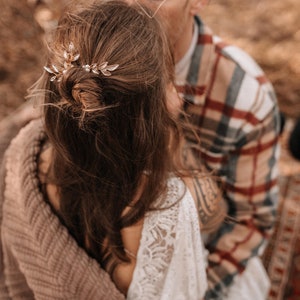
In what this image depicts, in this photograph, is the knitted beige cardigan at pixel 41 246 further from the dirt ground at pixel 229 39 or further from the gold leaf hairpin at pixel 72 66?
the dirt ground at pixel 229 39

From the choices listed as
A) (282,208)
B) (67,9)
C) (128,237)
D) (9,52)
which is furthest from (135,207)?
(9,52)

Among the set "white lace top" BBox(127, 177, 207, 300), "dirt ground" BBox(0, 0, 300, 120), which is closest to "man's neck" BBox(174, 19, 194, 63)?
"white lace top" BBox(127, 177, 207, 300)

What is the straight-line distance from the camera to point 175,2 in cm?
90

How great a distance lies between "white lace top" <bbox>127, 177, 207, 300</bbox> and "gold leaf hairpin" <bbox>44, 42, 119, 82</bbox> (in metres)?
0.31

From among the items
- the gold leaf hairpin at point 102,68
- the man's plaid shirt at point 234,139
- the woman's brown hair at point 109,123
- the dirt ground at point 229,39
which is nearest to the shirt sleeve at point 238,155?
the man's plaid shirt at point 234,139

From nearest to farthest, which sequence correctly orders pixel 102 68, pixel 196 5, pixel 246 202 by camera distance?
pixel 102 68, pixel 196 5, pixel 246 202

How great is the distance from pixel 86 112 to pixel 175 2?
371 millimetres

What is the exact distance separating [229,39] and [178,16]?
6.18ft

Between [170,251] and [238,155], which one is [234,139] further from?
[170,251]

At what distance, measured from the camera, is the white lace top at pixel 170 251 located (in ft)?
2.76

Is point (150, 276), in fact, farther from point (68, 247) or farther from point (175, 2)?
point (175, 2)

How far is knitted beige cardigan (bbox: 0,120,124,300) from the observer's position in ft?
2.76

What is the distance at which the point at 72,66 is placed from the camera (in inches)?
26.4

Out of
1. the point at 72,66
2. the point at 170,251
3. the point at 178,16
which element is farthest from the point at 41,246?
the point at 178,16
